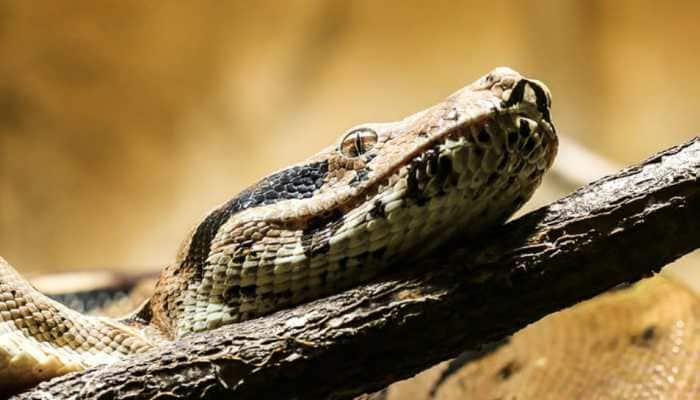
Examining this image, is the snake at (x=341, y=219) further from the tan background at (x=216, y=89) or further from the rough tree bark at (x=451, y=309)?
the tan background at (x=216, y=89)

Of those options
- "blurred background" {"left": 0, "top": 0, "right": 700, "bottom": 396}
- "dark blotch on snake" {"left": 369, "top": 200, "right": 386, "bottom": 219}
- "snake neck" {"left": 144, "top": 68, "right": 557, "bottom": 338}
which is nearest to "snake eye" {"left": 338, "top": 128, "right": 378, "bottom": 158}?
"snake neck" {"left": 144, "top": 68, "right": 557, "bottom": 338}

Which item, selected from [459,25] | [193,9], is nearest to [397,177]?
[459,25]

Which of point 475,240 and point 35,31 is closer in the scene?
point 475,240

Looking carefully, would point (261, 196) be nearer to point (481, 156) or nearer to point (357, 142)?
point (357, 142)

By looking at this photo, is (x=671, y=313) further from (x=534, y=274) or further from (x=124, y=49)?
(x=124, y=49)

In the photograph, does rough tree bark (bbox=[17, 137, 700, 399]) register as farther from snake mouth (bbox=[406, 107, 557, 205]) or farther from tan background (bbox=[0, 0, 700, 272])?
tan background (bbox=[0, 0, 700, 272])

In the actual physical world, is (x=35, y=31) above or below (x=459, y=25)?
above

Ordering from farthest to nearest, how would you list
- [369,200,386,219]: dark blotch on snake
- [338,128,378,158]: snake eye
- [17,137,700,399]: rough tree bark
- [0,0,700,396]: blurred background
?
[0,0,700,396]: blurred background → [338,128,378,158]: snake eye → [369,200,386,219]: dark blotch on snake → [17,137,700,399]: rough tree bark
